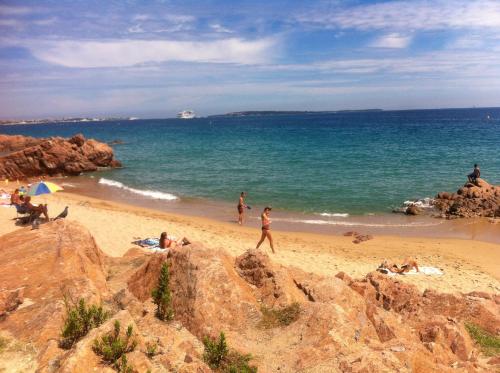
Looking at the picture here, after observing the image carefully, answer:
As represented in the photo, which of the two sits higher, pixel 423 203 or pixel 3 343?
pixel 3 343

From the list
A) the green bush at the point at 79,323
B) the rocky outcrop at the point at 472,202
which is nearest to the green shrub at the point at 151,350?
the green bush at the point at 79,323

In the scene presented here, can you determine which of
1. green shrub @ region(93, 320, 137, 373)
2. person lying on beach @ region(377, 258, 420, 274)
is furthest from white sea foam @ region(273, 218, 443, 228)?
green shrub @ region(93, 320, 137, 373)

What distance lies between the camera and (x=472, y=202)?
79.1 feet

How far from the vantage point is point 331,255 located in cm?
1631

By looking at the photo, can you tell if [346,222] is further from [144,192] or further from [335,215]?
[144,192]

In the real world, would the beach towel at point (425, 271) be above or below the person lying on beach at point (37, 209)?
below

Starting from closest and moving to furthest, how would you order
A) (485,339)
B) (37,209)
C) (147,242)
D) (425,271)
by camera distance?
(485,339) → (425,271) → (147,242) → (37,209)

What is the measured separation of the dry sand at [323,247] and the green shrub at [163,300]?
798 cm

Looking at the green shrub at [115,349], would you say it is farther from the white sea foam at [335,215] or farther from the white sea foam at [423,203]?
the white sea foam at [423,203]

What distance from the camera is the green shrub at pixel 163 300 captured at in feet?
20.7

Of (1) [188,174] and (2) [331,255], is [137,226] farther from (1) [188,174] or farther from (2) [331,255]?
(1) [188,174]

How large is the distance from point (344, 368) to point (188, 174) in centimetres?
3507

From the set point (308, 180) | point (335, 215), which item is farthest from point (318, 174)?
point (335, 215)

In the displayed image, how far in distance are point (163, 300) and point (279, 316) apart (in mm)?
1870
